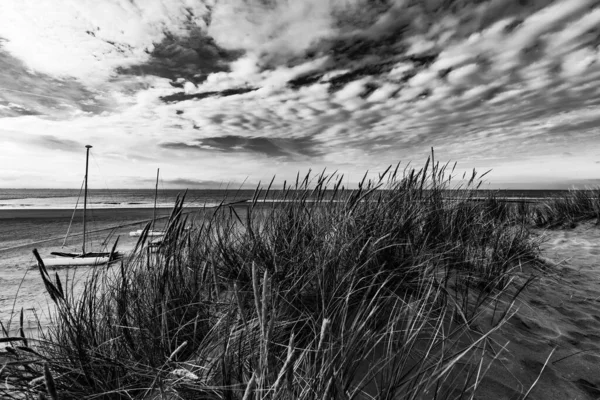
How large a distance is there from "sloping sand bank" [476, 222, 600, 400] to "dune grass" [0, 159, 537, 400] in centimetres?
11

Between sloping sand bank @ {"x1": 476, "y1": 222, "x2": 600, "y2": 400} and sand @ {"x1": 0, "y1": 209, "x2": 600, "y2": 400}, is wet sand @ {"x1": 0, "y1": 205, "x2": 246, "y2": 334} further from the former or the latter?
sloping sand bank @ {"x1": 476, "y1": 222, "x2": 600, "y2": 400}

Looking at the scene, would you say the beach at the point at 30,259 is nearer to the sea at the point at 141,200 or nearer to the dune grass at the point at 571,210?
the sea at the point at 141,200

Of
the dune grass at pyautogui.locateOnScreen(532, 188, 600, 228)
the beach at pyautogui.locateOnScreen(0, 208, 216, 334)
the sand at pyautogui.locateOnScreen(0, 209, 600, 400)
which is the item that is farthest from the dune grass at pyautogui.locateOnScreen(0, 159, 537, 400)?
the dune grass at pyautogui.locateOnScreen(532, 188, 600, 228)

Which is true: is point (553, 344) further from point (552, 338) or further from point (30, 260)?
point (30, 260)

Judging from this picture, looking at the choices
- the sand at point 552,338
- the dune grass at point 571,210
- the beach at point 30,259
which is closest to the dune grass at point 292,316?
the sand at point 552,338

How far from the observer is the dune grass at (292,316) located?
112 cm

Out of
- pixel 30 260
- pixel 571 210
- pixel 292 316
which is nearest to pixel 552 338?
pixel 292 316

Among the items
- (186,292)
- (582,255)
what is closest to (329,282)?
(186,292)

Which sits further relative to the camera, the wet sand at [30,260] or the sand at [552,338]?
the wet sand at [30,260]

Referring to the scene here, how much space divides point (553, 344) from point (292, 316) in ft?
5.79

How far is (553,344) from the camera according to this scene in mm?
1885

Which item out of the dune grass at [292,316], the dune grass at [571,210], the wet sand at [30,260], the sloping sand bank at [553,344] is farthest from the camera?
the dune grass at [571,210]

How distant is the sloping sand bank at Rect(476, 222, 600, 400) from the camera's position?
1480 mm

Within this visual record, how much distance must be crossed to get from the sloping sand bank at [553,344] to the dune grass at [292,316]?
107 mm
